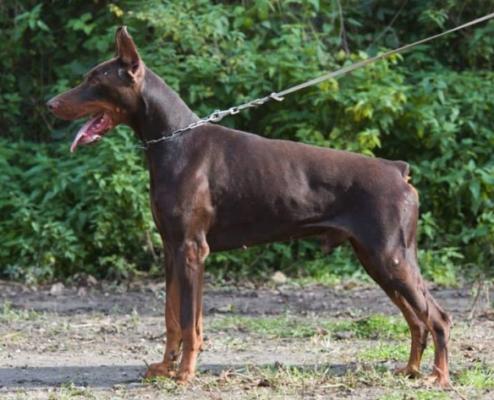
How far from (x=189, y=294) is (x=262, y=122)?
6.49 m

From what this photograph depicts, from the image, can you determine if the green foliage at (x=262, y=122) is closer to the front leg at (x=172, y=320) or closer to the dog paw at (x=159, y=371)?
the front leg at (x=172, y=320)

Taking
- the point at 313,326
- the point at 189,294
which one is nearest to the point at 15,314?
the point at 313,326

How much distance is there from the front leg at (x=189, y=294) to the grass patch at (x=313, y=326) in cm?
212

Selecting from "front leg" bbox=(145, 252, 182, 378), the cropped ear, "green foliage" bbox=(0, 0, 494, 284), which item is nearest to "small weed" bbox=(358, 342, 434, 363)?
"front leg" bbox=(145, 252, 182, 378)

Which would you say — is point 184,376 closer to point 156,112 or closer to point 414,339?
point 414,339

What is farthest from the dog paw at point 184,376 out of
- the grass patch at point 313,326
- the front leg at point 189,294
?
the grass patch at point 313,326

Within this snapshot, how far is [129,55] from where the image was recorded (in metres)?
7.61

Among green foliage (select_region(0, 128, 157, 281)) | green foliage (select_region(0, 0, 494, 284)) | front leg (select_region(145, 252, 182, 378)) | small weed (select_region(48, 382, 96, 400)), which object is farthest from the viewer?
green foliage (select_region(0, 0, 494, 284))

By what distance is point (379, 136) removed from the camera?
1366cm

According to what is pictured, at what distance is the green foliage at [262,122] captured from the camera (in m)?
12.9

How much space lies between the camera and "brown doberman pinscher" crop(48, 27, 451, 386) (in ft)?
24.4

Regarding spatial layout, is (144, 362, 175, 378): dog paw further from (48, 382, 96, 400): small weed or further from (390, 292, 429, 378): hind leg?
(390, 292, 429, 378): hind leg

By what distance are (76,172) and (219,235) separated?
5.85 m

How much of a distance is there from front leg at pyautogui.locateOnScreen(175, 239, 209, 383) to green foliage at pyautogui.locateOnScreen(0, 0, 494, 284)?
5146mm
